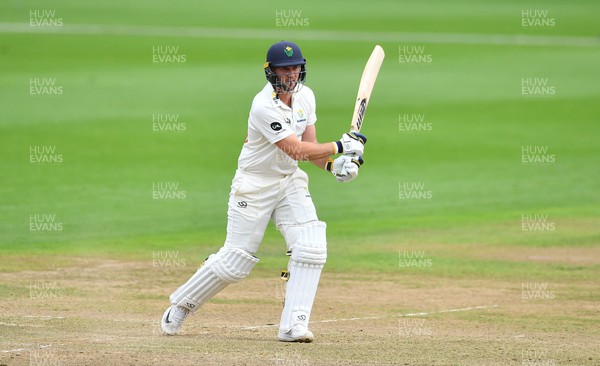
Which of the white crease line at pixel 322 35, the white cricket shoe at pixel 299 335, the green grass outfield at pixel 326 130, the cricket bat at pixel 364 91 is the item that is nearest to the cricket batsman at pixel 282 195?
the white cricket shoe at pixel 299 335

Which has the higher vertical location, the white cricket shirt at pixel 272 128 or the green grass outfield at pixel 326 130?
the green grass outfield at pixel 326 130

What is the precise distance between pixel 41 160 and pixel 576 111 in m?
11.7

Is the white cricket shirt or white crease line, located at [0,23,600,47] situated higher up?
white crease line, located at [0,23,600,47]

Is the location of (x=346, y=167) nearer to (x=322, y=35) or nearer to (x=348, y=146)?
(x=348, y=146)

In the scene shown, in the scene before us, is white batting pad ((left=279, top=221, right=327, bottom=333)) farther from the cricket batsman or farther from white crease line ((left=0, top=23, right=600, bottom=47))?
white crease line ((left=0, top=23, right=600, bottom=47))

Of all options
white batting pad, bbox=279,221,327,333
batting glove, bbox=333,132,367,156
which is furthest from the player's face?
white batting pad, bbox=279,221,327,333

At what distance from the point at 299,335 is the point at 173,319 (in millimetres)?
1061

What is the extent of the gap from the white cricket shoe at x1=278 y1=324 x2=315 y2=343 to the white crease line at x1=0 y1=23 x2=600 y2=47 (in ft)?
79.1

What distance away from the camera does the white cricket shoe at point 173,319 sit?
8734 millimetres

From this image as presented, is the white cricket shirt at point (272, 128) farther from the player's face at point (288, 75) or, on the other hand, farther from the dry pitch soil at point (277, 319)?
the dry pitch soil at point (277, 319)

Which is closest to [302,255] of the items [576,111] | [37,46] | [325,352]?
[325,352]

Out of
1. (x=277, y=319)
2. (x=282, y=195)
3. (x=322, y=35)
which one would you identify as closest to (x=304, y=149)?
(x=282, y=195)

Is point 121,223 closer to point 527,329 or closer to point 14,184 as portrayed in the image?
point 14,184

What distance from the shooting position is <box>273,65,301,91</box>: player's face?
844 centimetres
